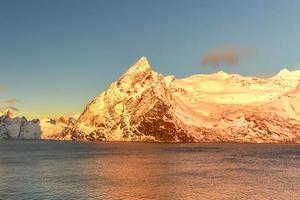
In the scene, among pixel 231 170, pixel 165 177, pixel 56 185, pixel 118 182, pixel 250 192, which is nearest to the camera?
pixel 250 192

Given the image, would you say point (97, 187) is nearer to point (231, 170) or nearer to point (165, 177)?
point (165, 177)

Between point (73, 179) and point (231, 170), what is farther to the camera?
point (231, 170)

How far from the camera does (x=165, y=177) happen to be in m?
110

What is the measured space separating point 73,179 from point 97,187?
13891 mm

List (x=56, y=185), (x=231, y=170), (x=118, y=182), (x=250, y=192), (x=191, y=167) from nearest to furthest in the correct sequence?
(x=250, y=192) → (x=56, y=185) → (x=118, y=182) → (x=231, y=170) → (x=191, y=167)

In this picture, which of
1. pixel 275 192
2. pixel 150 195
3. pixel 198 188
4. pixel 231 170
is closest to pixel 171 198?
pixel 150 195

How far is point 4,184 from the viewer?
308ft

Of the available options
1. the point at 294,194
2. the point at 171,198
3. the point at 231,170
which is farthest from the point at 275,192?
the point at 231,170

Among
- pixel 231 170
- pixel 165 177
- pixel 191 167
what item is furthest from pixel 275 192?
pixel 191 167

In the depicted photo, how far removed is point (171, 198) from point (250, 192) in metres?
16.2

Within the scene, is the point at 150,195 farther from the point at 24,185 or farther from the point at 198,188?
the point at 24,185

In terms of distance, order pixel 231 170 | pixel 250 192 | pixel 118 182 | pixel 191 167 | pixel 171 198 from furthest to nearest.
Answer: pixel 191 167 → pixel 231 170 → pixel 118 182 → pixel 250 192 → pixel 171 198

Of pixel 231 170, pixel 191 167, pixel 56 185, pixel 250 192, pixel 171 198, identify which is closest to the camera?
pixel 171 198

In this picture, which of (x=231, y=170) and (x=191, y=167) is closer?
(x=231, y=170)
